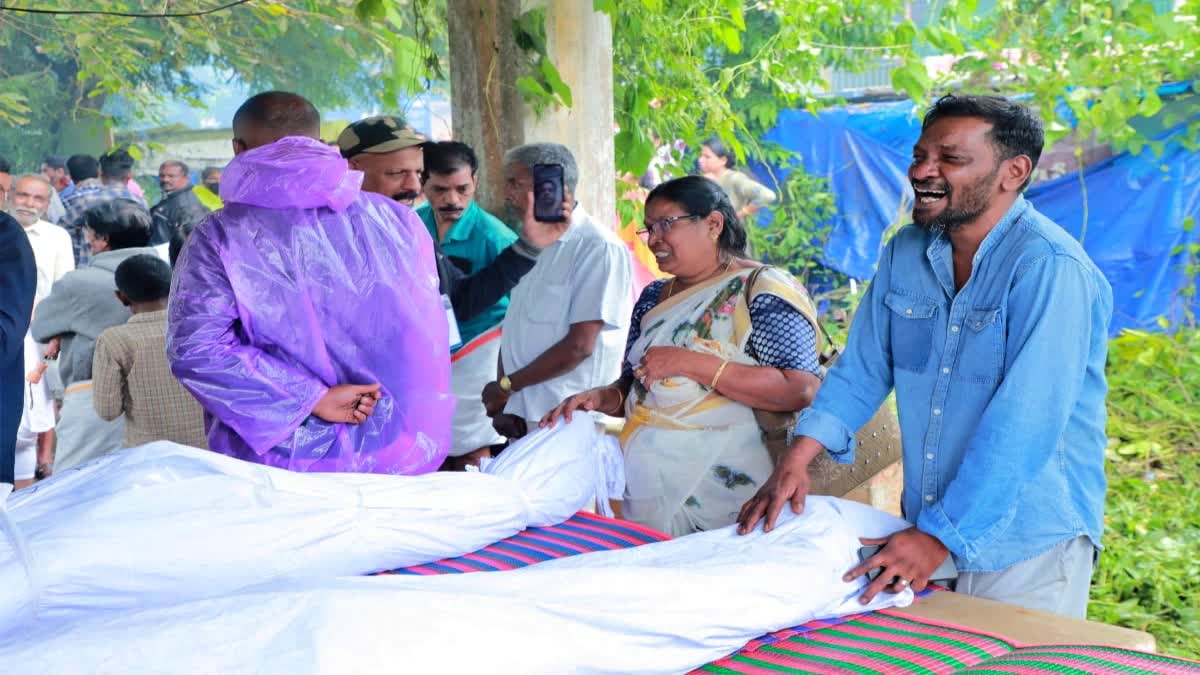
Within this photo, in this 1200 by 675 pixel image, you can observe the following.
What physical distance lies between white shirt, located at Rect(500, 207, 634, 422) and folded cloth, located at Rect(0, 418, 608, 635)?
4.16 feet

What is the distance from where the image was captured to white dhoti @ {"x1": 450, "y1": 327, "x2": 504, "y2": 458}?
398 cm

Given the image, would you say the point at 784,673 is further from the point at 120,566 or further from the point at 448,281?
the point at 448,281

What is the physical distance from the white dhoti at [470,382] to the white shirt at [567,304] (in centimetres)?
32

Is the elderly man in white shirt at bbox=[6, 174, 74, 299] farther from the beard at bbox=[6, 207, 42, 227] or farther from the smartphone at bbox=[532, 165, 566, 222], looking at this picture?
the smartphone at bbox=[532, 165, 566, 222]

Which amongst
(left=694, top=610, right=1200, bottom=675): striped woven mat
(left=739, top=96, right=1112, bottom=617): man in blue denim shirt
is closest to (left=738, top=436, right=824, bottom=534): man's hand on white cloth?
(left=739, top=96, right=1112, bottom=617): man in blue denim shirt

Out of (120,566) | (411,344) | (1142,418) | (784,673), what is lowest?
(1142,418)

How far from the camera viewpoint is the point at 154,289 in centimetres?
371

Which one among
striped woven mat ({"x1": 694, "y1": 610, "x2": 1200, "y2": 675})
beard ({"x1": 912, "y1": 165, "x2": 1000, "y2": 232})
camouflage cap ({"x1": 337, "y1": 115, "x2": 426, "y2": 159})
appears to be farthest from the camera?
camouflage cap ({"x1": 337, "y1": 115, "x2": 426, "y2": 159})

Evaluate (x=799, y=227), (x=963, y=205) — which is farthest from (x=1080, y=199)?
(x=963, y=205)

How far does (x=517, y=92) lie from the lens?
402 cm

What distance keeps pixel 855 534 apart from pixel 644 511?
2.45ft

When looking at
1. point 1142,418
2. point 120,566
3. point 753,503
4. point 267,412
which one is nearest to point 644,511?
point 753,503

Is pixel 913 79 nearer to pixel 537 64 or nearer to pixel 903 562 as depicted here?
pixel 537 64

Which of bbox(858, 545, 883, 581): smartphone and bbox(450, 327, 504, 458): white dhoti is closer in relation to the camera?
bbox(858, 545, 883, 581): smartphone
